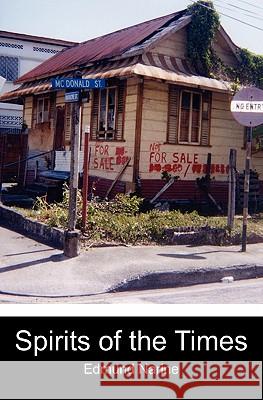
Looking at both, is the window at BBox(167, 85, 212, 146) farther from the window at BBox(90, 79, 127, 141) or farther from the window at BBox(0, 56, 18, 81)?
the window at BBox(0, 56, 18, 81)

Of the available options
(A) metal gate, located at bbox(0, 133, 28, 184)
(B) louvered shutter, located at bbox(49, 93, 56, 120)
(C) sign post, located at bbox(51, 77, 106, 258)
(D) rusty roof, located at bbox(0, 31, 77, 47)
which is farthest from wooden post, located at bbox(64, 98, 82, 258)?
(D) rusty roof, located at bbox(0, 31, 77, 47)

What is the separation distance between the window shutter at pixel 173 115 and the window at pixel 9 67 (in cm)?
1713

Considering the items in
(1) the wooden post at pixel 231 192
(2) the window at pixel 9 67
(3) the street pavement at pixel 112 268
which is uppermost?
(2) the window at pixel 9 67

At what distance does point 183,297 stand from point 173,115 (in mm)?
7841

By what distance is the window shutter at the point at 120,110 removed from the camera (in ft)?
44.1

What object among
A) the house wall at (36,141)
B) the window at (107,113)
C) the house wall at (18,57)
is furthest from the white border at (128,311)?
the house wall at (18,57)

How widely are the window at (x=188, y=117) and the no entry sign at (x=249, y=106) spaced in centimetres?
447

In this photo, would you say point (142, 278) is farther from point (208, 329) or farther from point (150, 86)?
point (150, 86)

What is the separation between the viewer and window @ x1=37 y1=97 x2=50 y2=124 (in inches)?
697

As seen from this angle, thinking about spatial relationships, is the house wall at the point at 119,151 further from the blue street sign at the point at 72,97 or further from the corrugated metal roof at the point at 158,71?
the blue street sign at the point at 72,97

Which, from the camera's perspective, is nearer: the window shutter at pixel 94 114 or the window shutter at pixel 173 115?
the window shutter at pixel 173 115

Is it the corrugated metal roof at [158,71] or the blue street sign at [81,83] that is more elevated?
the corrugated metal roof at [158,71]

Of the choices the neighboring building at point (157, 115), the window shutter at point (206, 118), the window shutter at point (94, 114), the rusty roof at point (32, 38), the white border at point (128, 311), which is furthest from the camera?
the rusty roof at point (32, 38)

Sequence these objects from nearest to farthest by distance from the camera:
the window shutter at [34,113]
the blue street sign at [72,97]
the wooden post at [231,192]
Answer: the blue street sign at [72,97], the wooden post at [231,192], the window shutter at [34,113]
